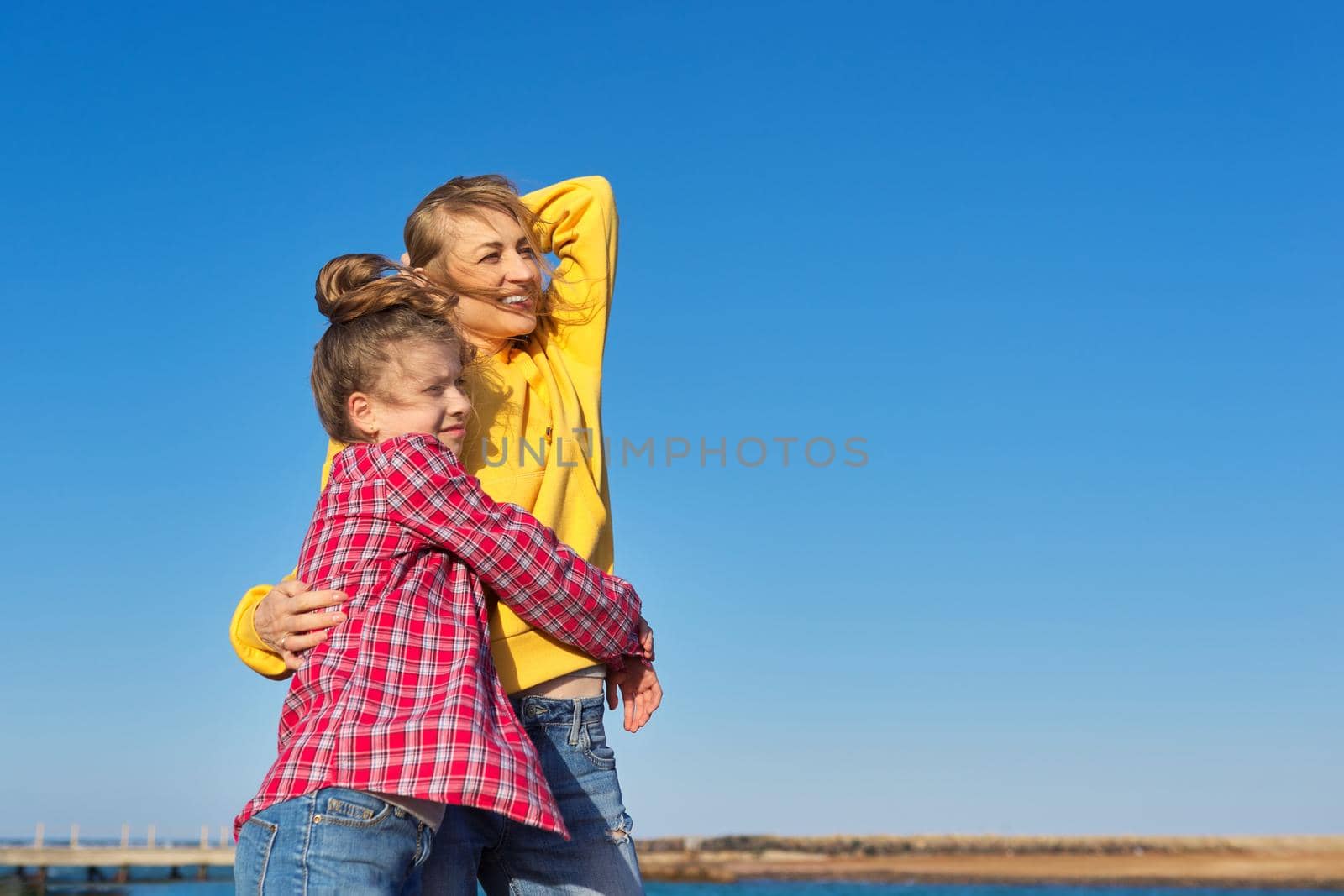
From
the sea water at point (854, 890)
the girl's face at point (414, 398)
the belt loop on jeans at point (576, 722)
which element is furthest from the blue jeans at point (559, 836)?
the sea water at point (854, 890)

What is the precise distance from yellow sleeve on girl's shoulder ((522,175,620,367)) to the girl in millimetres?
440

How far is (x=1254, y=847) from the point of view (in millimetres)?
51844

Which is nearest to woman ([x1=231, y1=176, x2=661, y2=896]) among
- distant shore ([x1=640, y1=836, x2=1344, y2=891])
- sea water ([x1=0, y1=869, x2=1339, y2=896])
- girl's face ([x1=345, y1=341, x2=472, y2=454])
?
girl's face ([x1=345, y1=341, x2=472, y2=454])

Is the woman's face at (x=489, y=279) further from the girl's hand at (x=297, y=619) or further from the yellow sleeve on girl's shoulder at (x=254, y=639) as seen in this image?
the girl's hand at (x=297, y=619)

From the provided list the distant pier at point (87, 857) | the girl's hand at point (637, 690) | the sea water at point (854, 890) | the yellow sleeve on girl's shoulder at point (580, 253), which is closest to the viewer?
the girl's hand at point (637, 690)

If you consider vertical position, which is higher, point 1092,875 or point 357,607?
point 357,607

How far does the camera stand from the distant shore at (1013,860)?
50688 millimetres

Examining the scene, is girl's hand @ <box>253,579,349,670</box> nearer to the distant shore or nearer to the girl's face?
the girl's face

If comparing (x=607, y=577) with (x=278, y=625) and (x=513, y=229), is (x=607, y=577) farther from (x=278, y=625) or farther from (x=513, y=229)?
(x=513, y=229)

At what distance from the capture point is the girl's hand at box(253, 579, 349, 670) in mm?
2066

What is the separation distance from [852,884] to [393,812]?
54.9m

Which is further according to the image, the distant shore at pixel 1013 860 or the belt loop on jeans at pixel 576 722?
the distant shore at pixel 1013 860

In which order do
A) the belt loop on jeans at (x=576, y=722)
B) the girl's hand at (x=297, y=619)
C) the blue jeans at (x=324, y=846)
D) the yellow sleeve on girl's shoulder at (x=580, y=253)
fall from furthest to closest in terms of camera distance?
1. the yellow sleeve on girl's shoulder at (x=580, y=253)
2. the belt loop on jeans at (x=576, y=722)
3. the girl's hand at (x=297, y=619)
4. the blue jeans at (x=324, y=846)

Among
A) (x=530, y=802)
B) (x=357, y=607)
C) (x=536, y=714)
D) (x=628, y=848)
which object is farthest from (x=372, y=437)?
(x=628, y=848)
